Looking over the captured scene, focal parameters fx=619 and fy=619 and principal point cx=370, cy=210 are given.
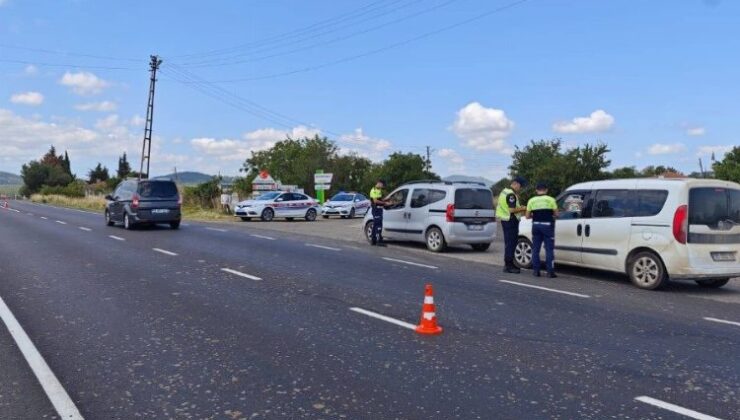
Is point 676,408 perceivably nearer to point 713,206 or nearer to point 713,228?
point 713,228

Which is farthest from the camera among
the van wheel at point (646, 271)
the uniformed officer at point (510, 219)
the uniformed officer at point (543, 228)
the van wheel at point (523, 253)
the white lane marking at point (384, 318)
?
the van wheel at point (523, 253)

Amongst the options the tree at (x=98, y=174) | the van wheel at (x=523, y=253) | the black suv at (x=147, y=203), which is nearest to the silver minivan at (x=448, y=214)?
the van wheel at (x=523, y=253)

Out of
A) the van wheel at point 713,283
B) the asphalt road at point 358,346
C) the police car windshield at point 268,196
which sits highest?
the police car windshield at point 268,196

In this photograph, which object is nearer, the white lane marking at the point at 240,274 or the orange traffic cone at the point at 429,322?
the orange traffic cone at the point at 429,322

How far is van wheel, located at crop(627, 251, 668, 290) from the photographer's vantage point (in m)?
9.69

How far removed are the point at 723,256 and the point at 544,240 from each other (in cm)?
280

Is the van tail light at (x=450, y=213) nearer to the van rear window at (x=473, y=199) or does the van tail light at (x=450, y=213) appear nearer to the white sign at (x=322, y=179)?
the van rear window at (x=473, y=199)

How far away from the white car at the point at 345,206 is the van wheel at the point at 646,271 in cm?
2587

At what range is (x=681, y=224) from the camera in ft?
31.1

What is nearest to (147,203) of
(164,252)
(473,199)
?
(164,252)

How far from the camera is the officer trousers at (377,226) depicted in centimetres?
1673

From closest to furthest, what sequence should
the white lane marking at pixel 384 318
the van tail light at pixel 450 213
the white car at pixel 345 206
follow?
the white lane marking at pixel 384 318, the van tail light at pixel 450 213, the white car at pixel 345 206

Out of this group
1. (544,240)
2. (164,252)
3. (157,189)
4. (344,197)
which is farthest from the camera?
(344,197)

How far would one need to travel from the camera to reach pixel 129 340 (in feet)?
20.1
